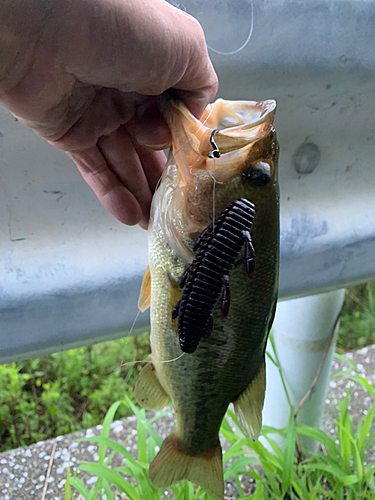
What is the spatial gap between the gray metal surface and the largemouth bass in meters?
0.18

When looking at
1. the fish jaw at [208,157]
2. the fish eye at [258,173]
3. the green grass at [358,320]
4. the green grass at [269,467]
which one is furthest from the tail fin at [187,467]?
the green grass at [358,320]

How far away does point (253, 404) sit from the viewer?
4.12 ft

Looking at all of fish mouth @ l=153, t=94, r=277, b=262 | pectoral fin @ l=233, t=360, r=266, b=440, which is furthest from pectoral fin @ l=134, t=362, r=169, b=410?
fish mouth @ l=153, t=94, r=277, b=262

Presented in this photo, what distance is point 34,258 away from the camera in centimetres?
122

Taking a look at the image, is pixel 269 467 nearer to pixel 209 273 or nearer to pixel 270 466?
pixel 270 466

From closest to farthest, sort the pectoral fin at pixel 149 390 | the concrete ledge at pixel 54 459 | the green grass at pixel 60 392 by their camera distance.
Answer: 1. the pectoral fin at pixel 149 390
2. the concrete ledge at pixel 54 459
3. the green grass at pixel 60 392

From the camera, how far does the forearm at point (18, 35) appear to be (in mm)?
816

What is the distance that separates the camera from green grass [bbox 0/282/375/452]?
2.81 m

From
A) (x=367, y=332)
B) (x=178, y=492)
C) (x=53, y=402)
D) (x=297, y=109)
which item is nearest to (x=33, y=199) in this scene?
(x=297, y=109)

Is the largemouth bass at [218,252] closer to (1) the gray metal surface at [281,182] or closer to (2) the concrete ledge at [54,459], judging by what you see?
(1) the gray metal surface at [281,182]

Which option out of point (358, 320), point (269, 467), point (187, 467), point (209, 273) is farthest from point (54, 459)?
point (358, 320)

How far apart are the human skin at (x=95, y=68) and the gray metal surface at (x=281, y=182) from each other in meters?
0.11

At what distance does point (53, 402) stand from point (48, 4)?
2.63 meters

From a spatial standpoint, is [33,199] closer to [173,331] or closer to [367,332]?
[173,331]
